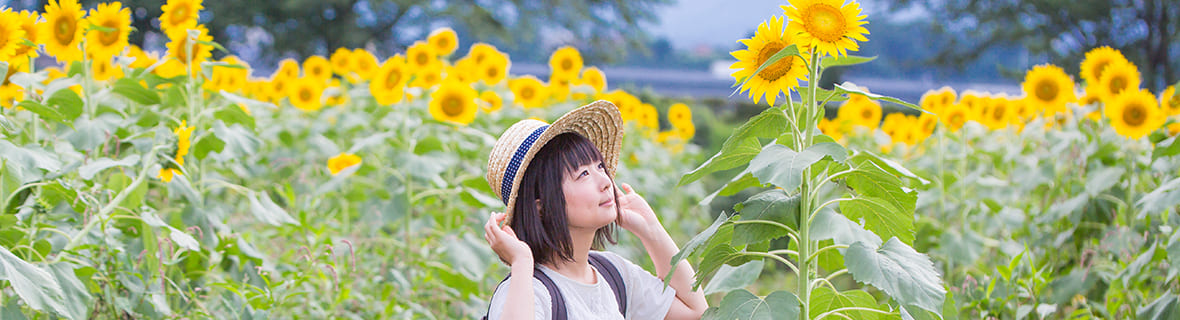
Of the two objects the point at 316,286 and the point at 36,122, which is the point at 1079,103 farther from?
the point at 36,122

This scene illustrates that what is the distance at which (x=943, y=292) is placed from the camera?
1370 mm

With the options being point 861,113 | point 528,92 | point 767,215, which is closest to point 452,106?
point 528,92

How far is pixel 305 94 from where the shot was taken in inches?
169

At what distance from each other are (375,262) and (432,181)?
1.08 feet

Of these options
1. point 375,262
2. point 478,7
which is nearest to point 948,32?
point 478,7

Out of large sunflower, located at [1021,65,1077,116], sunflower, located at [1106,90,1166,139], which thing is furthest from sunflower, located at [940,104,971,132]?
sunflower, located at [1106,90,1166,139]

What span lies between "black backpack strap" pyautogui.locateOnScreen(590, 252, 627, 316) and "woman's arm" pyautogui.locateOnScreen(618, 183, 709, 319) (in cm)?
8

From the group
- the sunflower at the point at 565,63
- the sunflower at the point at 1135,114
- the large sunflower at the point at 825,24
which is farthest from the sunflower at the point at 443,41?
the large sunflower at the point at 825,24

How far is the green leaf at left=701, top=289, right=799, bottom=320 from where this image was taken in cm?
150

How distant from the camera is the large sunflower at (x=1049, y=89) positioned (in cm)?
360

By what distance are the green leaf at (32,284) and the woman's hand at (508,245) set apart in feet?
2.43

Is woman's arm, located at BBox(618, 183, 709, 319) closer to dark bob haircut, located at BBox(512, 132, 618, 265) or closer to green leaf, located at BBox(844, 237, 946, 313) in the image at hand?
dark bob haircut, located at BBox(512, 132, 618, 265)

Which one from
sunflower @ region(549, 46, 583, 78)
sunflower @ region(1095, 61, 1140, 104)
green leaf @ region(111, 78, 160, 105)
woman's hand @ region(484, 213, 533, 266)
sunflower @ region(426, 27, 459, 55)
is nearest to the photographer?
woman's hand @ region(484, 213, 533, 266)

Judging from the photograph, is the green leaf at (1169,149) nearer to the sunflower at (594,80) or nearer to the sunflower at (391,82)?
the sunflower at (391,82)
